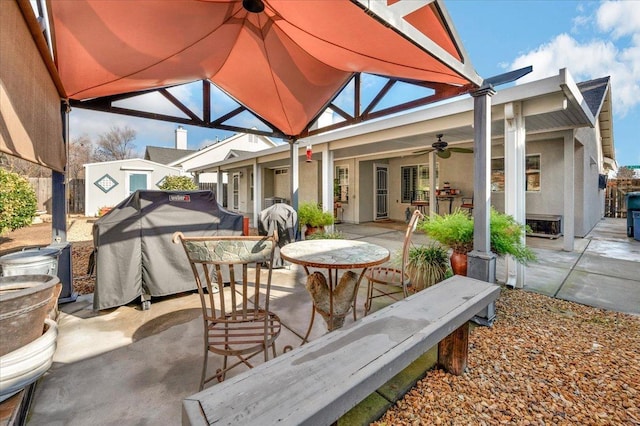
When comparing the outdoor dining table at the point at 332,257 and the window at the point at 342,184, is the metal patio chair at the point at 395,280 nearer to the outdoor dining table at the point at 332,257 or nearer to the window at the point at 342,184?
the outdoor dining table at the point at 332,257

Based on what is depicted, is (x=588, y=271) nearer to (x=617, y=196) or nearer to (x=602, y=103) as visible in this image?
(x=602, y=103)

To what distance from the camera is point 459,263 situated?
3365mm

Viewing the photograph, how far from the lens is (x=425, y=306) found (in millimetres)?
Result: 1993

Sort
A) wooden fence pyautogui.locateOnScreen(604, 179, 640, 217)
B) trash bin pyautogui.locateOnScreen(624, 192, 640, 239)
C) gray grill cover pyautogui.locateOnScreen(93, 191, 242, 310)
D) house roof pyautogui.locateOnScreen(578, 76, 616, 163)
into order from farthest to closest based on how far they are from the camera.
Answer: wooden fence pyautogui.locateOnScreen(604, 179, 640, 217), trash bin pyautogui.locateOnScreen(624, 192, 640, 239), house roof pyautogui.locateOnScreen(578, 76, 616, 163), gray grill cover pyautogui.locateOnScreen(93, 191, 242, 310)

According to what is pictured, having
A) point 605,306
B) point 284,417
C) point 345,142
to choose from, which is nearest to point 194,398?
point 284,417

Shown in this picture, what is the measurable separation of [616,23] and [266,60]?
31.2 m

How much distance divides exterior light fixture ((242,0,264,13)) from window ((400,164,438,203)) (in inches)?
351

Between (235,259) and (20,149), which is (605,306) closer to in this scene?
(235,259)

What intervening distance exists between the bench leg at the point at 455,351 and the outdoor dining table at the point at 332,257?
74cm

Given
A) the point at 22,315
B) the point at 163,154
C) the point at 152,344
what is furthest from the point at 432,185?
the point at 163,154

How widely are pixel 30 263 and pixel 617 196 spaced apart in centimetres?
1948

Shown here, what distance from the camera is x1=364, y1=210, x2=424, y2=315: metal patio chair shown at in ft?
9.95

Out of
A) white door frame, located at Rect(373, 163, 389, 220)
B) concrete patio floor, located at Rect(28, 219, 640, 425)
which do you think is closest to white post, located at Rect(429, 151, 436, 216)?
white door frame, located at Rect(373, 163, 389, 220)

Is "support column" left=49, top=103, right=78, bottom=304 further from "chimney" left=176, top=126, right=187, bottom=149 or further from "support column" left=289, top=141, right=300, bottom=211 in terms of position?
"chimney" left=176, top=126, right=187, bottom=149
